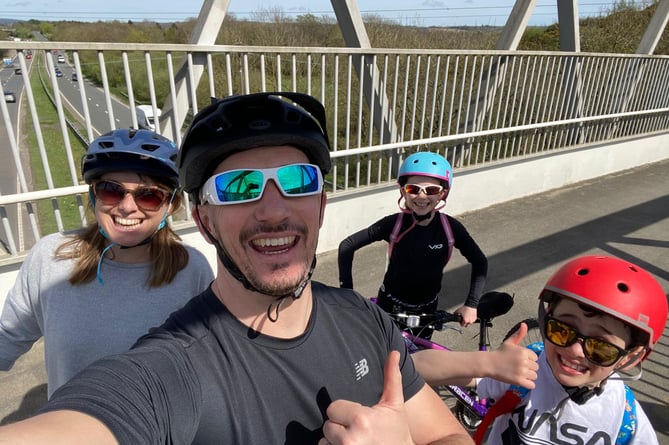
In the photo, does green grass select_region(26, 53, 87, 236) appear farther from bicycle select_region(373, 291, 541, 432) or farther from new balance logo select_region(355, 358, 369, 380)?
new balance logo select_region(355, 358, 369, 380)

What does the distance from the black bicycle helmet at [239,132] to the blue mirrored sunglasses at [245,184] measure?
2.4 inches

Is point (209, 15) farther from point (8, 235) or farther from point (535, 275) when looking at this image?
point (535, 275)

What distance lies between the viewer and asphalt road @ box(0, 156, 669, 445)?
10.6ft

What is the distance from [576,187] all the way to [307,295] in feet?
29.5

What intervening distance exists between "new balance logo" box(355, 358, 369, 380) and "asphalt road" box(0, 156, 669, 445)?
9.17ft

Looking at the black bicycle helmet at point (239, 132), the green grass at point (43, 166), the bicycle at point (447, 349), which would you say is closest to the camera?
the black bicycle helmet at point (239, 132)

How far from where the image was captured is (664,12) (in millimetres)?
9055

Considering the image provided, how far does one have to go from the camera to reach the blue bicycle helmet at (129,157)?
172 cm

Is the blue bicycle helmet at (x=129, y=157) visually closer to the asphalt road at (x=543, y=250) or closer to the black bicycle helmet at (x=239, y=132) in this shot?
the black bicycle helmet at (x=239, y=132)

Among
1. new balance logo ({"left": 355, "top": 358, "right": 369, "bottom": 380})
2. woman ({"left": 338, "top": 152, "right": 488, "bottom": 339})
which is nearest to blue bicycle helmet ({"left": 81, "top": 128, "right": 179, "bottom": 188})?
new balance logo ({"left": 355, "top": 358, "right": 369, "bottom": 380})

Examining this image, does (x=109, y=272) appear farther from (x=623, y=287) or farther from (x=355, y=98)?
(x=355, y=98)

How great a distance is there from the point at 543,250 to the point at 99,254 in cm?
569

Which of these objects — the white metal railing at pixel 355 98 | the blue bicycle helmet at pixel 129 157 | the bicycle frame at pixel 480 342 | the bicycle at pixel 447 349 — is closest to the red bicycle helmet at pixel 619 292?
the bicycle frame at pixel 480 342

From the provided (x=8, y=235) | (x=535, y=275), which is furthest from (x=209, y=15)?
(x=535, y=275)
